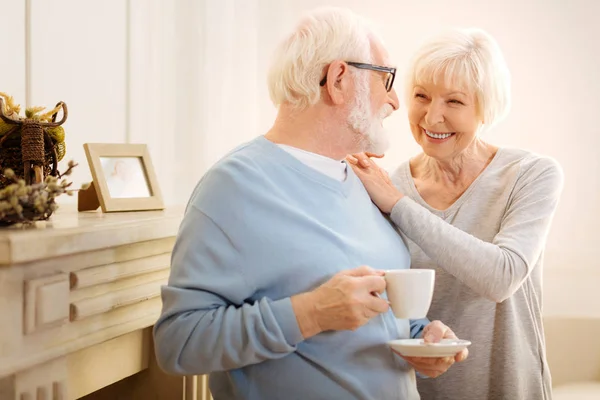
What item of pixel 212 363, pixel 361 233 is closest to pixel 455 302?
pixel 361 233

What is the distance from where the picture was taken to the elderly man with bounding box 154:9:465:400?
119 cm

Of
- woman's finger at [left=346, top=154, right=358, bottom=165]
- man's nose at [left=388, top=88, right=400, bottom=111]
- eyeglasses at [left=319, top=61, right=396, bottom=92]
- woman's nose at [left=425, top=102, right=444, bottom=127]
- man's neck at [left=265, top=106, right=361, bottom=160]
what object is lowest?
woman's finger at [left=346, top=154, right=358, bottom=165]

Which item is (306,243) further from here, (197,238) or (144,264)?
(144,264)

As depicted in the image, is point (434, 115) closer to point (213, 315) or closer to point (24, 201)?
point (213, 315)

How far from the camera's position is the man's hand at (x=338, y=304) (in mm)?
1182

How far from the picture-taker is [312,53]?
4.66ft

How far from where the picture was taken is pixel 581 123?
315cm

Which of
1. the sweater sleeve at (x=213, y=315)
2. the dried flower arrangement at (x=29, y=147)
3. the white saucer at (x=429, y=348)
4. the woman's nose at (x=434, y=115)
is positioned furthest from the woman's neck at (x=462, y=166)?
the dried flower arrangement at (x=29, y=147)

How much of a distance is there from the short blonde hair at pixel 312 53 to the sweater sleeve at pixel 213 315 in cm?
36

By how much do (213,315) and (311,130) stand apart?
0.46m

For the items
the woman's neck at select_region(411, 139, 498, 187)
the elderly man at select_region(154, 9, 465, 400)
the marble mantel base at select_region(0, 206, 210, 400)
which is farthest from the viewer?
the woman's neck at select_region(411, 139, 498, 187)

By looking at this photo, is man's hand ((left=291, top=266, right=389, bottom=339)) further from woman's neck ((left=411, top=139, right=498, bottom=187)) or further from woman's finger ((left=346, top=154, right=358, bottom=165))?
woman's neck ((left=411, top=139, right=498, bottom=187))

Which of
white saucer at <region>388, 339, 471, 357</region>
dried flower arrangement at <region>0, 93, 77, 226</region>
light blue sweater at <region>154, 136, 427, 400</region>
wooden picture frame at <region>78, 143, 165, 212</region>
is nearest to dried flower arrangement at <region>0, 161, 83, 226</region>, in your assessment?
dried flower arrangement at <region>0, 93, 77, 226</region>

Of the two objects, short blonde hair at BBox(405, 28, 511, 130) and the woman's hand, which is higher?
short blonde hair at BBox(405, 28, 511, 130)
